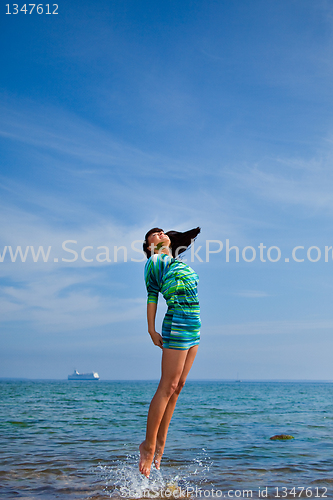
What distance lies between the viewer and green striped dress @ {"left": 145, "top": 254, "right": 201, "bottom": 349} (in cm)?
400

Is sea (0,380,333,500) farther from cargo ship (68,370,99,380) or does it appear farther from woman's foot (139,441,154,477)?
cargo ship (68,370,99,380)

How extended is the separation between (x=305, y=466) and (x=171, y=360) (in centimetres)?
347

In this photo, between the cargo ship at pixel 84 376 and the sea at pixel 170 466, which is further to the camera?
the cargo ship at pixel 84 376

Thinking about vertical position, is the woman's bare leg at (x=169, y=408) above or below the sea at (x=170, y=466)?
above

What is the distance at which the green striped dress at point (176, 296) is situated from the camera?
400 centimetres

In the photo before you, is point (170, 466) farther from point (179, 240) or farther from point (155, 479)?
point (179, 240)

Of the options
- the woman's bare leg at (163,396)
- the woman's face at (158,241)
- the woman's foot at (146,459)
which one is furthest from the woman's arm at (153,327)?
the woman's foot at (146,459)

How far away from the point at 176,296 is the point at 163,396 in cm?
101

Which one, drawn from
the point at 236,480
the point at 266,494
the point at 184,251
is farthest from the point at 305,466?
the point at 184,251

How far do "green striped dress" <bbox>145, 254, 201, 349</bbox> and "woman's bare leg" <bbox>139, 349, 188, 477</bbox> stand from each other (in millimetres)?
103

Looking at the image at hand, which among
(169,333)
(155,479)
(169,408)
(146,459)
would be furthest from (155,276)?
(155,479)

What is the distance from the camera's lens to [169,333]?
13.2ft

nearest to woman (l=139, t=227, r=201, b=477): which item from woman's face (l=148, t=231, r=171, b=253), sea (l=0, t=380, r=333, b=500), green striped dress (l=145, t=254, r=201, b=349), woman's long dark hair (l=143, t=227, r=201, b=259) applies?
green striped dress (l=145, t=254, r=201, b=349)

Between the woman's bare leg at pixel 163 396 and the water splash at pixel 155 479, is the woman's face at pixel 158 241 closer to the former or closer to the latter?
the woman's bare leg at pixel 163 396
